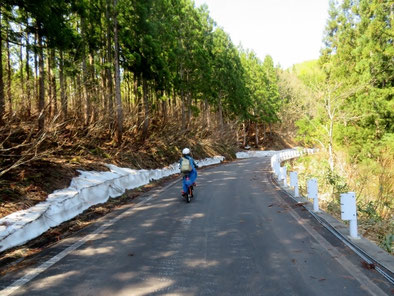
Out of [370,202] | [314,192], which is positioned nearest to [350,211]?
[314,192]

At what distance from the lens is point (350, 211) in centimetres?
556

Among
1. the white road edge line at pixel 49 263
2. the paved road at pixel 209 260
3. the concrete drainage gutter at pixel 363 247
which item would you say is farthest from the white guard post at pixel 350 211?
the white road edge line at pixel 49 263

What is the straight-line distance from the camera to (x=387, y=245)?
5070 millimetres

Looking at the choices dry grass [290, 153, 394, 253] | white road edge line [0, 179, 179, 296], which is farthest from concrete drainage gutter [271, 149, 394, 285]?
white road edge line [0, 179, 179, 296]

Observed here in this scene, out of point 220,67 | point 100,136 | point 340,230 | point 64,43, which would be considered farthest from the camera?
point 220,67

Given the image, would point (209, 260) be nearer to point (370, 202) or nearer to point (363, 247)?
point (363, 247)

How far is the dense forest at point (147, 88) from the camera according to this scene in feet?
31.7

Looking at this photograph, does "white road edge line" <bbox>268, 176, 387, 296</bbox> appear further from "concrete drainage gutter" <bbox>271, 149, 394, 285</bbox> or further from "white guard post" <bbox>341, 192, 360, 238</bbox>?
Answer: "white guard post" <bbox>341, 192, 360, 238</bbox>

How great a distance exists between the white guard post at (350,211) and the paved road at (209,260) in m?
0.43

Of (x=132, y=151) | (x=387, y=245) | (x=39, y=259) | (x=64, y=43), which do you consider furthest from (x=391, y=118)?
(x=39, y=259)

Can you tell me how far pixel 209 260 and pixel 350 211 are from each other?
2892 millimetres

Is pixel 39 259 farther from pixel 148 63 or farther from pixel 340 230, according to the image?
pixel 148 63

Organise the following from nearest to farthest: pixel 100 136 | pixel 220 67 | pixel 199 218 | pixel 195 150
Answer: pixel 199 218
pixel 100 136
pixel 195 150
pixel 220 67

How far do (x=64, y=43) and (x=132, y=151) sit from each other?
7326 mm
